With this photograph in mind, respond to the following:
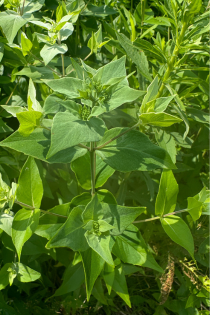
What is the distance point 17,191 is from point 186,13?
2.48ft

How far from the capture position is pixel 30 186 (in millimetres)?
868

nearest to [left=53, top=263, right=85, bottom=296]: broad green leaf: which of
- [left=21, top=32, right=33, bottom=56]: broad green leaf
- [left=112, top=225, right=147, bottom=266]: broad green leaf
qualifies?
[left=112, top=225, right=147, bottom=266]: broad green leaf

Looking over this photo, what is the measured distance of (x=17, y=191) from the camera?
0.85 meters

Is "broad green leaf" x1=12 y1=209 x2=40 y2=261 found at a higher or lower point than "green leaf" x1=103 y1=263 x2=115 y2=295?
higher

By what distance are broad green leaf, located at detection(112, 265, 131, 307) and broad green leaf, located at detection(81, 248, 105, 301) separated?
0.82 ft

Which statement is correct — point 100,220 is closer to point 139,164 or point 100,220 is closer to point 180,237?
point 139,164

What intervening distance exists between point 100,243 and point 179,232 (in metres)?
0.29

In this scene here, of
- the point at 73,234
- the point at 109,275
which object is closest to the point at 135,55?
the point at 73,234

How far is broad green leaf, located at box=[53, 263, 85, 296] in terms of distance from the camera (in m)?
1.08

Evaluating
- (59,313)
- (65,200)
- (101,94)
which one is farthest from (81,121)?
(59,313)

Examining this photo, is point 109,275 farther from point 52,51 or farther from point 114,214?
point 52,51

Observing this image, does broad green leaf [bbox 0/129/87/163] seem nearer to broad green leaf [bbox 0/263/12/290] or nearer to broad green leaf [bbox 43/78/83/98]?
broad green leaf [bbox 43/78/83/98]

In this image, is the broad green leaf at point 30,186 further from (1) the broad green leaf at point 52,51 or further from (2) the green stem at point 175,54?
(2) the green stem at point 175,54

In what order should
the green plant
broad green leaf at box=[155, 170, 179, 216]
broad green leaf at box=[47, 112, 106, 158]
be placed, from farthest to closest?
broad green leaf at box=[155, 170, 179, 216], the green plant, broad green leaf at box=[47, 112, 106, 158]
